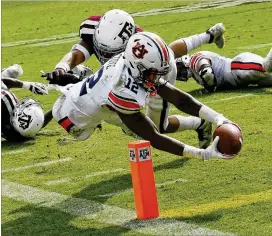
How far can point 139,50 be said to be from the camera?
506cm

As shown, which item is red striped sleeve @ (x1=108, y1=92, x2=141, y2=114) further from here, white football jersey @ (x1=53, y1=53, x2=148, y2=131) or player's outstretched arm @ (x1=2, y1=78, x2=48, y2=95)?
player's outstretched arm @ (x1=2, y1=78, x2=48, y2=95)

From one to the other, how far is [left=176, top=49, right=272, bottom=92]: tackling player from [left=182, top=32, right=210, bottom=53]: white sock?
165 centimetres

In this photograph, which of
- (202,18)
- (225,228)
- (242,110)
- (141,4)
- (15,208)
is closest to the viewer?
(225,228)

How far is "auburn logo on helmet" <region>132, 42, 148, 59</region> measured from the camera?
16.5ft

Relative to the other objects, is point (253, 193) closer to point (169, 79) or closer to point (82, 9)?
point (169, 79)

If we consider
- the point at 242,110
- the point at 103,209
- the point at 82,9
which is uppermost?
the point at 103,209

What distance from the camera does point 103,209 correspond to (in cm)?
518

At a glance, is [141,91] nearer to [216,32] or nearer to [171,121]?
[171,121]

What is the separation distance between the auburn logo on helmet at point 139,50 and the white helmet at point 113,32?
924 mm

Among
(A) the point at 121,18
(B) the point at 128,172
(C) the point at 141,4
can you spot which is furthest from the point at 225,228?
(C) the point at 141,4

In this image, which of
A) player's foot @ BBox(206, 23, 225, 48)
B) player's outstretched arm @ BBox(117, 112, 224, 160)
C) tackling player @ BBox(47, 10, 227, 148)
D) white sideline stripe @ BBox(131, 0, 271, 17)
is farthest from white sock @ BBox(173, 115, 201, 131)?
white sideline stripe @ BBox(131, 0, 271, 17)

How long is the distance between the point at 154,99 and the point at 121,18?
23.7 inches

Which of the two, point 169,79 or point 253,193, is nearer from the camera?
point 253,193

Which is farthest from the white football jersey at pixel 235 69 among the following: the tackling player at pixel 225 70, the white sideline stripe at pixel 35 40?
the white sideline stripe at pixel 35 40
